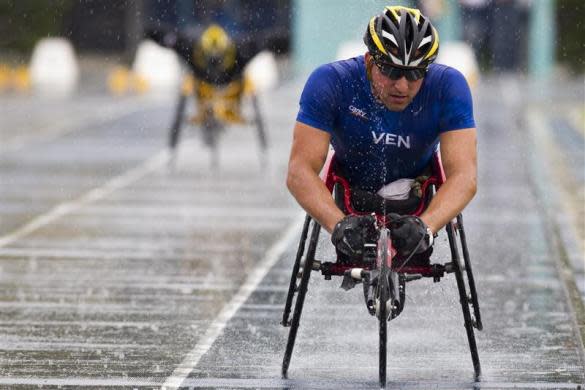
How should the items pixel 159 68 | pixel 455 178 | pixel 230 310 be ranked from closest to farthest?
pixel 455 178 → pixel 230 310 → pixel 159 68

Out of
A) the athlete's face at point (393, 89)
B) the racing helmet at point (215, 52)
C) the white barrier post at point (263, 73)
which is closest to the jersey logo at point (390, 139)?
the athlete's face at point (393, 89)

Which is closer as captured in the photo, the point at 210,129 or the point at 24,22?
the point at 210,129

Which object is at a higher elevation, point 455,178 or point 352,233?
point 455,178

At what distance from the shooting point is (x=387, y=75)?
8.95 metres

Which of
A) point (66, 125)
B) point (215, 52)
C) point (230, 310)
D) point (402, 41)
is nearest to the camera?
point (402, 41)

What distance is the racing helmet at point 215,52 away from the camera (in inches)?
902

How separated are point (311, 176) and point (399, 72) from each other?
0.64 m

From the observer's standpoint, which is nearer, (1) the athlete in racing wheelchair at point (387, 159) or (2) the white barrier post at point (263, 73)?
Answer: (1) the athlete in racing wheelchair at point (387, 159)

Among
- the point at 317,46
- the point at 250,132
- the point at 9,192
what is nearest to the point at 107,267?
the point at 9,192

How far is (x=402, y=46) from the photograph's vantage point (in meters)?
8.91

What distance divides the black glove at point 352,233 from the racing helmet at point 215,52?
14369mm

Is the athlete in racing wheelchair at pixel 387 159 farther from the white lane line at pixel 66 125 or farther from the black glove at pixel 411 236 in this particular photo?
the white lane line at pixel 66 125

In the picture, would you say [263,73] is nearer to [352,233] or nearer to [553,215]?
[553,215]

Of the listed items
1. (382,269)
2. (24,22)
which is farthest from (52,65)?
(382,269)
